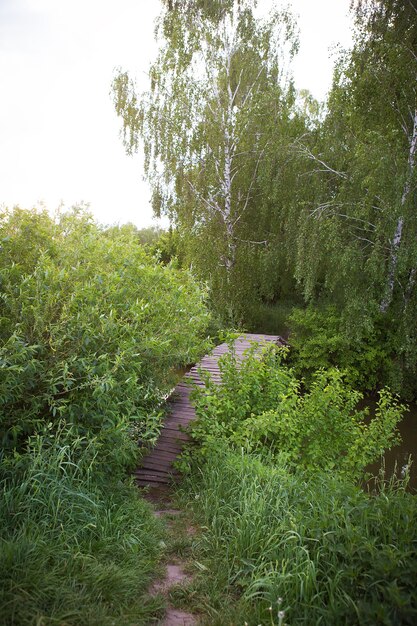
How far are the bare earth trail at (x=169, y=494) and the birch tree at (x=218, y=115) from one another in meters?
6.59

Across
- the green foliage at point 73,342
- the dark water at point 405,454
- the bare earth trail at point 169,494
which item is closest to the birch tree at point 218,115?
the dark water at point 405,454

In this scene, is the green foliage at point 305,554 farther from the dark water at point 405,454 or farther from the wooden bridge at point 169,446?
the dark water at point 405,454

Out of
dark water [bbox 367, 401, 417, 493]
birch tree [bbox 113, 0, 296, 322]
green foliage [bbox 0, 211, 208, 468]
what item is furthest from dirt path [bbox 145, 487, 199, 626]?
birch tree [bbox 113, 0, 296, 322]

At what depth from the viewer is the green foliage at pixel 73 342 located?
142 inches

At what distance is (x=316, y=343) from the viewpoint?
1084 cm

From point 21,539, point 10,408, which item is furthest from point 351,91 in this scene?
point 21,539

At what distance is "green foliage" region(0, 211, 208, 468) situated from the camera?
3.61 m

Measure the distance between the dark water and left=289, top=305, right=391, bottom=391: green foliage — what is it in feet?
4.11

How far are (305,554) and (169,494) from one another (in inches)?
77.2

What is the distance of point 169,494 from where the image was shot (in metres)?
4.62

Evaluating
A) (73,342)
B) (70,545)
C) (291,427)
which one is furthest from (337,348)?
(70,545)

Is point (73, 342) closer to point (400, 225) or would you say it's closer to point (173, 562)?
point (173, 562)

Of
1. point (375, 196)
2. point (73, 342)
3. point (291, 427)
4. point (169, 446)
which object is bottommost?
point (169, 446)

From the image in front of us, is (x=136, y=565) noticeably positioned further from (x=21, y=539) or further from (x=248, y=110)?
(x=248, y=110)
